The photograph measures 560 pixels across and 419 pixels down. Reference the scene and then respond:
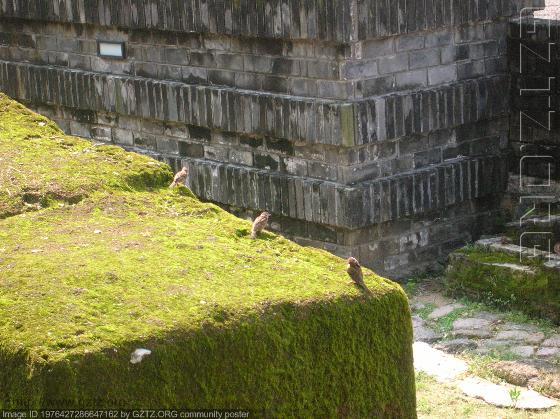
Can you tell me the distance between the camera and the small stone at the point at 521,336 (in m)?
7.25

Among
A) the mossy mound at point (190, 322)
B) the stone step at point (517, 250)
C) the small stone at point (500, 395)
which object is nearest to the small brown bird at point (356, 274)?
the mossy mound at point (190, 322)

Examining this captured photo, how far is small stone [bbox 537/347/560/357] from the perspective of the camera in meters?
6.95

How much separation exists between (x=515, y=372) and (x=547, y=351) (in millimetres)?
564

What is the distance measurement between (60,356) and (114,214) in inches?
53.0

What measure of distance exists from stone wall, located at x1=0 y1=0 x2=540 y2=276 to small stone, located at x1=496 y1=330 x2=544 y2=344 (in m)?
1.50

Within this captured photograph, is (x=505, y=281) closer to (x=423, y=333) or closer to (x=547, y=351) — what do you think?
(x=423, y=333)

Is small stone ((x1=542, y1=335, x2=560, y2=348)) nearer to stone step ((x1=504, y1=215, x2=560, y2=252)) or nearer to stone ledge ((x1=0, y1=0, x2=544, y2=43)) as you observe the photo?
stone step ((x1=504, y1=215, x2=560, y2=252))

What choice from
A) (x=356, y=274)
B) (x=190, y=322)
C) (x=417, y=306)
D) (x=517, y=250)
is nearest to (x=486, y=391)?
(x=417, y=306)


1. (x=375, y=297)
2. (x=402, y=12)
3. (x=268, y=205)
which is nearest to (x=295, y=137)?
(x=268, y=205)

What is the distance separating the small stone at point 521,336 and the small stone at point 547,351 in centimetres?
15

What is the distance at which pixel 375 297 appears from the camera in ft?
10.8

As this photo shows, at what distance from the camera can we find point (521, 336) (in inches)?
289

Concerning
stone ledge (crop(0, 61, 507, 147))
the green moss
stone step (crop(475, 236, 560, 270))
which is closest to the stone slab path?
stone step (crop(475, 236, 560, 270))

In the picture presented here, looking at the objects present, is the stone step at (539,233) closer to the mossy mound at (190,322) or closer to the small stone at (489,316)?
the small stone at (489,316)
